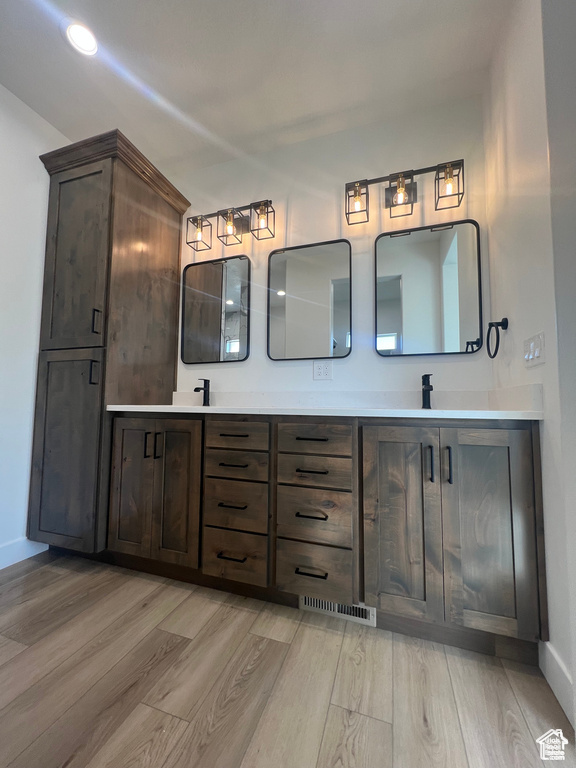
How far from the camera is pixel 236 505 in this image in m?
1.45

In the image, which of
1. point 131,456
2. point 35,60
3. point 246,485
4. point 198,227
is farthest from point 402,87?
point 131,456

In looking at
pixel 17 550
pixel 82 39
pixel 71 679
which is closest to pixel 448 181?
pixel 82 39

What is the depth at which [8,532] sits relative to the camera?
1747mm

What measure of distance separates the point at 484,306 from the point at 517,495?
101 centimetres

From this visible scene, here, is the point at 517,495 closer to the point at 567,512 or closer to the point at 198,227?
the point at 567,512

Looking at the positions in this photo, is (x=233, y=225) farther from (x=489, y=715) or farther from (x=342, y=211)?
(x=489, y=715)

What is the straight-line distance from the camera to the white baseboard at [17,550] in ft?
5.63

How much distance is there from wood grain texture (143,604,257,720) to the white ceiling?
264 cm

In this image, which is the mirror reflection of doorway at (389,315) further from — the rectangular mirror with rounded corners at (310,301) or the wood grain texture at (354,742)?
the wood grain texture at (354,742)

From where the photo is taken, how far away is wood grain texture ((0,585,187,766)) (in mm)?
864

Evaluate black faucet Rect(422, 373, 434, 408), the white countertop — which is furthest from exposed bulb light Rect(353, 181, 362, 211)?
the white countertop

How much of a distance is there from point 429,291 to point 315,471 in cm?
119

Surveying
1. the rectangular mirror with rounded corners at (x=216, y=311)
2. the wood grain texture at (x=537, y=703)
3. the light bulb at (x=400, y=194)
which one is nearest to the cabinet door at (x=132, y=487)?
the rectangular mirror with rounded corners at (x=216, y=311)

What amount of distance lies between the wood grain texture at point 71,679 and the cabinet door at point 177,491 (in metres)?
0.23
